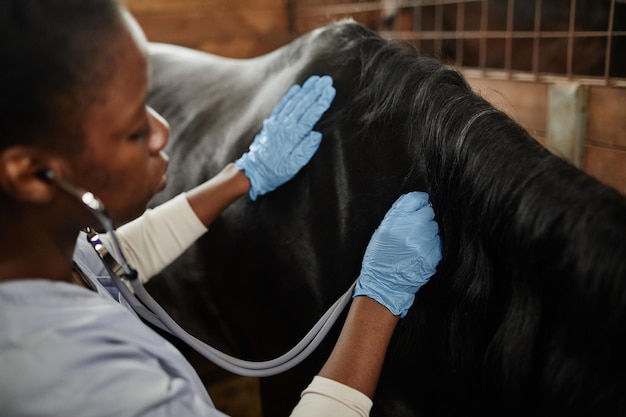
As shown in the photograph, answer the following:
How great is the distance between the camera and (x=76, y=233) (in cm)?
61

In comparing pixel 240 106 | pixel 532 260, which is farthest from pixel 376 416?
pixel 240 106

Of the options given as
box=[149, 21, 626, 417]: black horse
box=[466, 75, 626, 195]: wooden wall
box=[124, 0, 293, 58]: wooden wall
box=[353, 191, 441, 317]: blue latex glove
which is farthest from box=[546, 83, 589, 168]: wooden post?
box=[124, 0, 293, 58]: wooden wall

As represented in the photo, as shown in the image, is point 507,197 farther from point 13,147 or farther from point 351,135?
point 13,147

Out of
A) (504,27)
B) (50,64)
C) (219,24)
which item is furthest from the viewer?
(219,24)

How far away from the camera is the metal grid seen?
2240 millimetres

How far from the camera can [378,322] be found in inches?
26.2

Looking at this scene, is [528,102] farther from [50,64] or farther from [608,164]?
[50,64]

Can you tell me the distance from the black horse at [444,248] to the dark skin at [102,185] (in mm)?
130

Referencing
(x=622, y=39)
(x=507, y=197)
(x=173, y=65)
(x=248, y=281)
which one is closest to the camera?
(x=507, y=197)

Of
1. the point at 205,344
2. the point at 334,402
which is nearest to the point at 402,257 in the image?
the point at 334,402

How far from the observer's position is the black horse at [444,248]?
55 centimetres

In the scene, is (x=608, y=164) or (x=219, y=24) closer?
(x=608, y=164)

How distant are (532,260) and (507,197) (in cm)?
7

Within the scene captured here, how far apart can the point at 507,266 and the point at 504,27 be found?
257 cm
